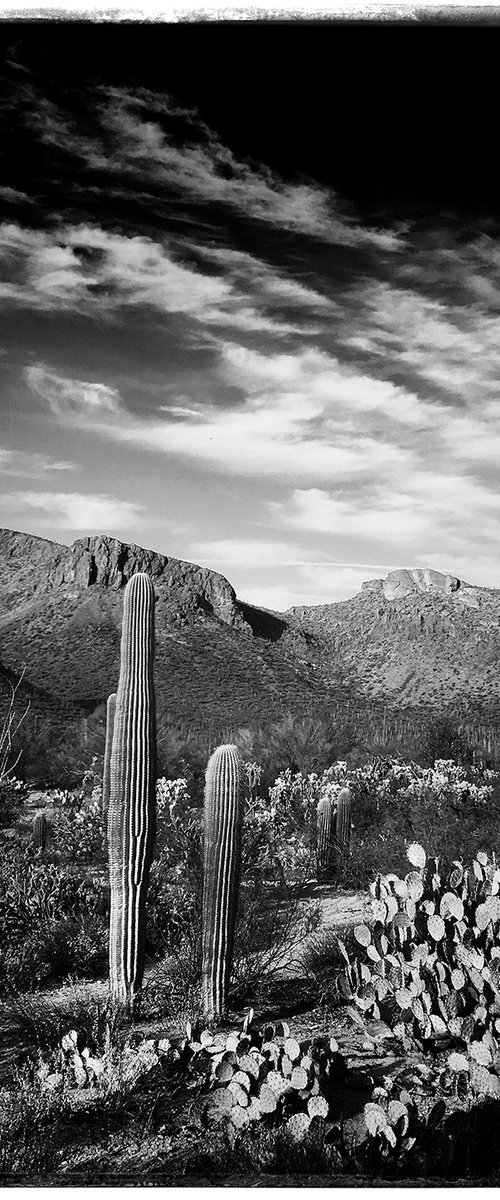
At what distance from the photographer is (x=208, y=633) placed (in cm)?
446

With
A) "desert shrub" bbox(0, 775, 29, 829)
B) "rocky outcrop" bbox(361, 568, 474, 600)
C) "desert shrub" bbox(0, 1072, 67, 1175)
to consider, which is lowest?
"desert shrub" bbox(0, 1072, 67, 1175)

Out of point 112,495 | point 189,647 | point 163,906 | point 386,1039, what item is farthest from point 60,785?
point 386,1039

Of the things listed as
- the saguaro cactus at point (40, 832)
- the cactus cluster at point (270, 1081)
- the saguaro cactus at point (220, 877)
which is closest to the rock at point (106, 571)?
the saguaro cactus at point (220, 877)

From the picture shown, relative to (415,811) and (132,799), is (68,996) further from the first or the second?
(415,811)

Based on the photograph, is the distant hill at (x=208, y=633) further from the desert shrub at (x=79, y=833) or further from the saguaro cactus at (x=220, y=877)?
the saguaro cactus at (x=220, y=877)

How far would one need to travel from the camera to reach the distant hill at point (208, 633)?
3.75 m

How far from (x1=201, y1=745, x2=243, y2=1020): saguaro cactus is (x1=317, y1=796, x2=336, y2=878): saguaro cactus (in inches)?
77.2

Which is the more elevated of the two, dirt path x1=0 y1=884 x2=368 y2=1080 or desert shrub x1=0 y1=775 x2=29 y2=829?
desert shrub x1=0 y1=775 x2=29 y2=829

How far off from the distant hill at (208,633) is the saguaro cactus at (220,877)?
0.94 metres

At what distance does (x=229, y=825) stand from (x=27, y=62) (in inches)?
105

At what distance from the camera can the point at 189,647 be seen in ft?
15.0

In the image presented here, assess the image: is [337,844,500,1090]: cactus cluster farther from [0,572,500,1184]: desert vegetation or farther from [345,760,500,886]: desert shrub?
[345,760,500,886]: desert shrub

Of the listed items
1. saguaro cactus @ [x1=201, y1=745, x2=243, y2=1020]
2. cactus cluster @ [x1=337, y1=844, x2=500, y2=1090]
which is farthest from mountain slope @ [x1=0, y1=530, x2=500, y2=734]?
cactus cluster @ [x1=337, y1=844, x2=500, y2=1090]

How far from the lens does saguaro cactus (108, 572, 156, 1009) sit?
2.92 m
